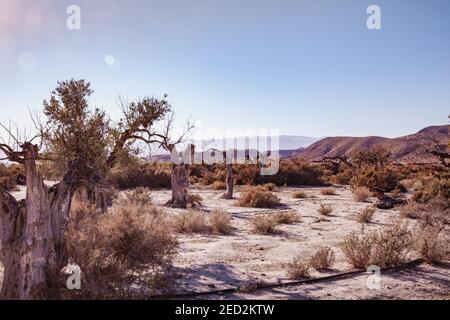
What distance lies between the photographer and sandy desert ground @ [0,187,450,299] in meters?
7.32

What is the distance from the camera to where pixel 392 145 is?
88.2 m

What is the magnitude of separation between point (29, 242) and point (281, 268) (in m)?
4.97

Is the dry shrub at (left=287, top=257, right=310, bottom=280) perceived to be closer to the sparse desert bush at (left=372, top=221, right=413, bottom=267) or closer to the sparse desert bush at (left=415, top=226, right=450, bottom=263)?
the sparse desert bush at (left=372, top=221, right=413, bottom=267)

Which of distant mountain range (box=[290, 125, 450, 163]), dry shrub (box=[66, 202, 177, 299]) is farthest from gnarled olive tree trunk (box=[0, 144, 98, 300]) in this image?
distant mountain range (box=[290, 125, 450, 163])

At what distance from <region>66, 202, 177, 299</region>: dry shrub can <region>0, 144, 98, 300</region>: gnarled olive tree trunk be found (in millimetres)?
493

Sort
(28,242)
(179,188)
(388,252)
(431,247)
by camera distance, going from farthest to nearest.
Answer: (179,188) → (431,247) → (388,252) → (28,242)

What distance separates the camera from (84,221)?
8.73 m

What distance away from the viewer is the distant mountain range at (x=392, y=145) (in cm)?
7625

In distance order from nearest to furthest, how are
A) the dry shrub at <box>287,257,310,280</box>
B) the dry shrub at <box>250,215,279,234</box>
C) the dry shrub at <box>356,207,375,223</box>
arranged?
the dry shrub at <box>287,257,310,280</box> → the dry shrub at <box>250,215,279,234</box> → the dry shrub at <box>356,207,375,223</box>

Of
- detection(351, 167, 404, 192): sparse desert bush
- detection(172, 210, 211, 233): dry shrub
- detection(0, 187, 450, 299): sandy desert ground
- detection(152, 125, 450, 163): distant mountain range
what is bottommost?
detection(0, 187, 450, 299): sandy desert ground

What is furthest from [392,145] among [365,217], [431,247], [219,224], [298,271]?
[298,271]

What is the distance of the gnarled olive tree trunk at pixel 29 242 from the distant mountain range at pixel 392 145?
233ft

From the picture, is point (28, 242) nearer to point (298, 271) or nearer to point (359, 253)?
point (298, 271)
